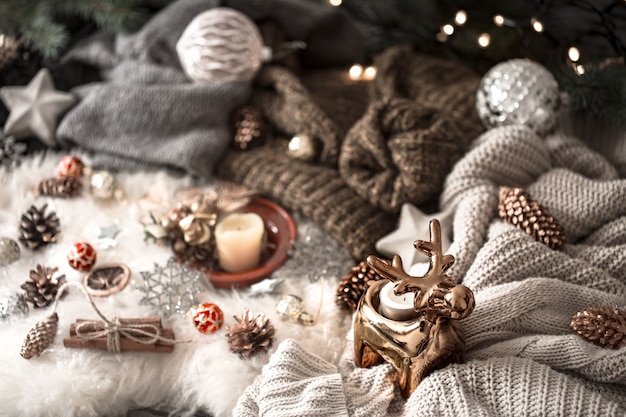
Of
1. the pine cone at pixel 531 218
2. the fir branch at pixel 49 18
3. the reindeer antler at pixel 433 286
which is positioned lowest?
the fir branch at pixel 49 18

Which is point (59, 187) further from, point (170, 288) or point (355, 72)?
point (355, 72)

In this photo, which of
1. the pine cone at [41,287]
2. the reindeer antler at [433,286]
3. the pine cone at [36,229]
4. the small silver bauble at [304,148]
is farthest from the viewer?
the small silver bauble at [304,148]

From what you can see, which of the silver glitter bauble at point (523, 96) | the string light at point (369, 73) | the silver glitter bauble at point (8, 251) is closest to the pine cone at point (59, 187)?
the silver glitter bauble at point (8, 251)

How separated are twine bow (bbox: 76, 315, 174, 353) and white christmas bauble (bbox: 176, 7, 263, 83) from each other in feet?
1.71

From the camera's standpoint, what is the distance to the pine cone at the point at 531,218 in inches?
34.1

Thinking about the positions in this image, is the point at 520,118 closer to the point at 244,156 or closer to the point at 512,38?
the point at 512,38

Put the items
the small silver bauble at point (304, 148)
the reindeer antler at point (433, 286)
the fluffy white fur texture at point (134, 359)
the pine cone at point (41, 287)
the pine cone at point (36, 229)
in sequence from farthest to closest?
the small silver bauble at point (304, 148) < the pine cone at point (36, 229) < the pine cone at point (41, 287) < the fluffy white fur texture at point (134, 359) < the reindeer antler at point (433, 286)

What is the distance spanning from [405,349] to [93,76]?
94 cm

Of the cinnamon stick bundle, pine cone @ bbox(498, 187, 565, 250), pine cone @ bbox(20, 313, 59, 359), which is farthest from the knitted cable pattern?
pine cone @ bbox(20, 313, 59, 359)

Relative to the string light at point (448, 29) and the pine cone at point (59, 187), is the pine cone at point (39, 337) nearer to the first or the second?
the pine cone at point (59, 187)

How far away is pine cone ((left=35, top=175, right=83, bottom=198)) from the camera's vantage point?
3.64 feet

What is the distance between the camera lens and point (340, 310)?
0.94 metres

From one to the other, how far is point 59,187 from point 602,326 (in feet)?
2.85

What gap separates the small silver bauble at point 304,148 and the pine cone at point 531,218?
1.18ft
